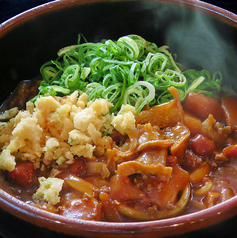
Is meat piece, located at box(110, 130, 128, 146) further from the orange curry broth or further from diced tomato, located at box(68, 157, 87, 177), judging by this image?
diced tomato, located at box(68, 157, 87, 177)

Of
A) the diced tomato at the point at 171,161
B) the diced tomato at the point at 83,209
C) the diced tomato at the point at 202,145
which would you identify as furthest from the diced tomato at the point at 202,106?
the diced tomato at the point at 83,209

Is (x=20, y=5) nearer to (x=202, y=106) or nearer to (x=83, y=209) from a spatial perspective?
(x=202, y=106)

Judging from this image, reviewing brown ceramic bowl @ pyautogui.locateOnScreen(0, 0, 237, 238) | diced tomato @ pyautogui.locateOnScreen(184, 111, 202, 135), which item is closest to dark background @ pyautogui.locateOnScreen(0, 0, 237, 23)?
brown ceramic bowl @ pyautogui.locateOnScreen(0, 0, 237, 238)

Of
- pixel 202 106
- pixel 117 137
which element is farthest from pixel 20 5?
pixel 202 106

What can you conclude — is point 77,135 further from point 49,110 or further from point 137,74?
point 137,74

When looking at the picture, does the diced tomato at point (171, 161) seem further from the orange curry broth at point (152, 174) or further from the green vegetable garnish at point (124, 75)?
the green vegetable garnish at point (124, 75)
